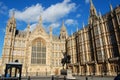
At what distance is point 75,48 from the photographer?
2140 inches

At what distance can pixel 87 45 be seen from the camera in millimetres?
47500

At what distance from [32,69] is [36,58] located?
5.08 meters

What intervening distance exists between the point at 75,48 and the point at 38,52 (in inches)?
669

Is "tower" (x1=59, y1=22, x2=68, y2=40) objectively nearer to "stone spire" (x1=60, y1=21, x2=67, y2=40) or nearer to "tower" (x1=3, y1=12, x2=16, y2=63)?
"stone spire" (x1=60, y1=21, x2=67, y2=40)

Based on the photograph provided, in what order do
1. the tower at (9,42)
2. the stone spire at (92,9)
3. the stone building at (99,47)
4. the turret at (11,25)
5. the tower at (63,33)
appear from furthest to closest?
the tower at (63,33) → the stone spire at (92,9) → the turret at (11,25) → the tower at (9,42) → the stone building at (99,47)

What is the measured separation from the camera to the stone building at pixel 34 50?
1962 inches

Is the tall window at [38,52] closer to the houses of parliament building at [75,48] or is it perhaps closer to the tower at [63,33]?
the houses of parliament building at [75,48]

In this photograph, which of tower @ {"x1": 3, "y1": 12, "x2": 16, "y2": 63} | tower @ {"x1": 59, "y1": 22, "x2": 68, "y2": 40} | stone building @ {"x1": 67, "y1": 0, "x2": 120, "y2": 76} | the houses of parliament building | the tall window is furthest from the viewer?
tower @ {"x1": 59, "y1": 22, "x2": 68, "y2": 40}

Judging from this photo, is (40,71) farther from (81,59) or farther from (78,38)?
(78,38)

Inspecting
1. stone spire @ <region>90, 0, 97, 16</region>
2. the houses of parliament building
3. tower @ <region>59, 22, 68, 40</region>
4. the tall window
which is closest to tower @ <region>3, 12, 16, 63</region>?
the houses of parliament building

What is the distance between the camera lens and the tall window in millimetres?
53000

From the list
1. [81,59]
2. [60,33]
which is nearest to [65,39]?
[60,33]

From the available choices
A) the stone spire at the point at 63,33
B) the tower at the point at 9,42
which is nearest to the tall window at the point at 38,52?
the tower at the point at 9,42

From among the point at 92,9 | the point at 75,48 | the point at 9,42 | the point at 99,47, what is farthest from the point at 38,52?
the point at 92,9
